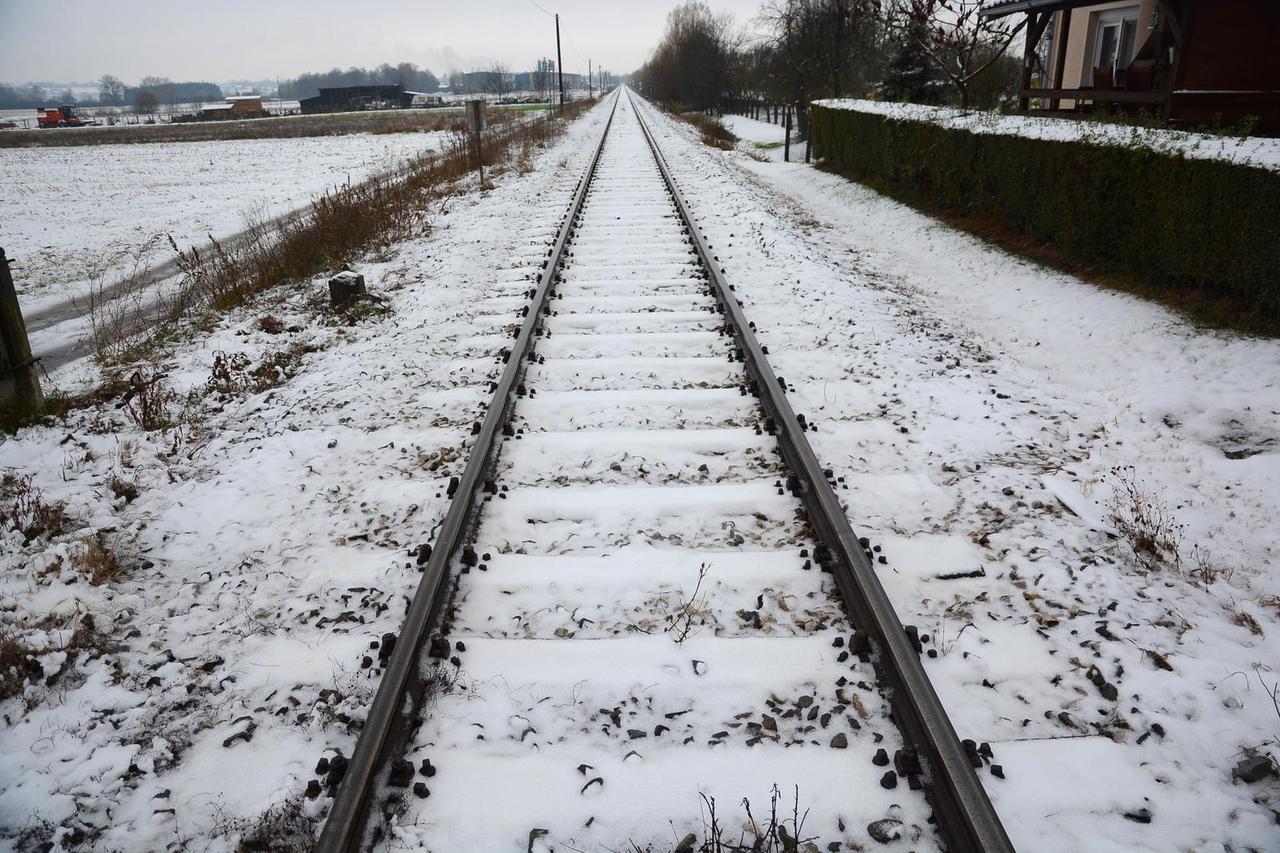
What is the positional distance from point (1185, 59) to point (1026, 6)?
4.09 m

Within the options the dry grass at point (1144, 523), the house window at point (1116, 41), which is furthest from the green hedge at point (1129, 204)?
the house window at point (1116, 41)

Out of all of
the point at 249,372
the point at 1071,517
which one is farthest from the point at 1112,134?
the point at 249,372

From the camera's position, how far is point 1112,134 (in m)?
8.32

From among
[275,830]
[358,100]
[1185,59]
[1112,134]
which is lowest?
[275,830]

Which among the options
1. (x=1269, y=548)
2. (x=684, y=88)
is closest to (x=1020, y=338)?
(x=1269, y=548)

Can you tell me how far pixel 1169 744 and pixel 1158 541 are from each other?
1.51 m

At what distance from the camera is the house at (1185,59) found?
41.2 ft

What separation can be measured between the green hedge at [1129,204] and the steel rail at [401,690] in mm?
6321

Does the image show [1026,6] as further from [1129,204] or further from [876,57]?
[876,57]

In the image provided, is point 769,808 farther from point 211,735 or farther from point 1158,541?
point 1158,541

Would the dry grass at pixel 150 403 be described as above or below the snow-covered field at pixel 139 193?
below

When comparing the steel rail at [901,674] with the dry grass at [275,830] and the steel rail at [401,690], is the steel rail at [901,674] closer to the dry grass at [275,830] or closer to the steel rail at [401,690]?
the steel rail at [401,690]

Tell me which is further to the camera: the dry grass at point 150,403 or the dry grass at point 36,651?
the dry grass at point 150,403

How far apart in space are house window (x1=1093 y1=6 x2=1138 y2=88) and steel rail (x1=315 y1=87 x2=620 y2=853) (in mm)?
18411
